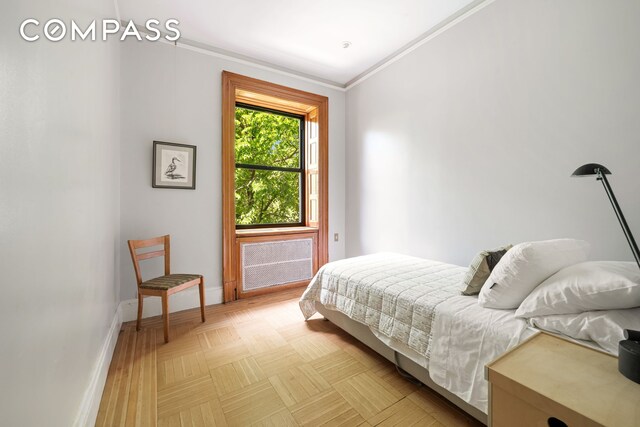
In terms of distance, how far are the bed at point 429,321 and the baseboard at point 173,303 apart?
1.18 m

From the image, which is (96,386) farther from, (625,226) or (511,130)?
Answer: (511,130)

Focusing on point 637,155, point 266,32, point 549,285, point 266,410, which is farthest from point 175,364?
point 637,155

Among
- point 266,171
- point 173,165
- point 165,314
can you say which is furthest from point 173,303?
point 266,171

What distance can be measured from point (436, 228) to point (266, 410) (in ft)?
7.08

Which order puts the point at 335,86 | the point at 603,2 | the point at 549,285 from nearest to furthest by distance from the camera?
the point at 549,285
the point at 603,2
the point at 335,86

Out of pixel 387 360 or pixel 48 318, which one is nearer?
pixel 48 318

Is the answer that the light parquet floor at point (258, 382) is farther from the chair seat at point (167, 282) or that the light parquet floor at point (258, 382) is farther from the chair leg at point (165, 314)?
the chair seat at point (167, 282)

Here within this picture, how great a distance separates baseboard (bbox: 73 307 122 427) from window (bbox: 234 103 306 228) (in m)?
1.85

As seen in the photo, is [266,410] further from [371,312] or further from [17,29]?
[17,29]

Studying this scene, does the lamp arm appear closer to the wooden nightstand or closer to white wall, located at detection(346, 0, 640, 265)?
the wooden nightstand

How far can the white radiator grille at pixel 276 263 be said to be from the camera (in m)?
3.25

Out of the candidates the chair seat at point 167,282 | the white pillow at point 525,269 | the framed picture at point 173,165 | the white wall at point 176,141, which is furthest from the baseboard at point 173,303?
the white pillow at point 525,269

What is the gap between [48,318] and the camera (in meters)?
0.92

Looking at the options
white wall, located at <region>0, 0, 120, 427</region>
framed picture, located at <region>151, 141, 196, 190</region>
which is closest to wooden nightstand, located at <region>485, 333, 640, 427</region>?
white wall, located at <region>0, 0, 120, 427</region>
